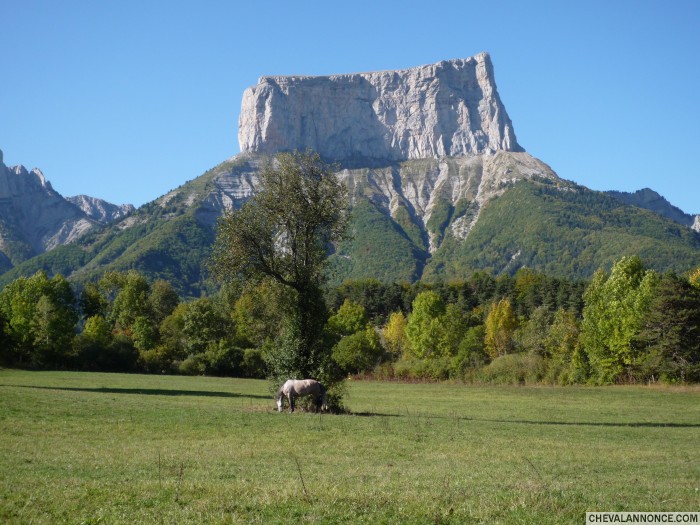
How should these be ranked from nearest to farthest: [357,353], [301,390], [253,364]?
[301,390] < [253,364] < [357,353]

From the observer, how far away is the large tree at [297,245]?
128 ft

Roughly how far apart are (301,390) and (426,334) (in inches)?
2965

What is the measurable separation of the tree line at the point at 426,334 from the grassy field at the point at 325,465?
106 feet

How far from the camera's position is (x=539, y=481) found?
54.7ft

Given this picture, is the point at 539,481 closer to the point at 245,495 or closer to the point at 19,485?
the point at 245,495

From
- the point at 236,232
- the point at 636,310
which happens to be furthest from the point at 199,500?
the point at 636,310

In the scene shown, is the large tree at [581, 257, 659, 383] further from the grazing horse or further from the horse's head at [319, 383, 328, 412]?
the grazing horse

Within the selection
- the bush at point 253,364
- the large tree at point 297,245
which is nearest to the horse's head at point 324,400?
the large tree at point 297,245

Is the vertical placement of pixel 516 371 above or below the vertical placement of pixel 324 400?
below

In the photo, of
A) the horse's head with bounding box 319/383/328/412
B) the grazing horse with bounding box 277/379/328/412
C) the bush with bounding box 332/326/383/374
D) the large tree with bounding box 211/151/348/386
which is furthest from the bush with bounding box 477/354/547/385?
the grazing horse with bounding box 277/379/328/412

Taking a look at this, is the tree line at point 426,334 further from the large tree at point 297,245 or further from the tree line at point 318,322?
the large tree at point 297,245

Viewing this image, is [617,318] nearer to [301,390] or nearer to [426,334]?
[426,334]

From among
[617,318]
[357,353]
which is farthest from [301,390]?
[357,353]

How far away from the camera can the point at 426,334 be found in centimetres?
11081
